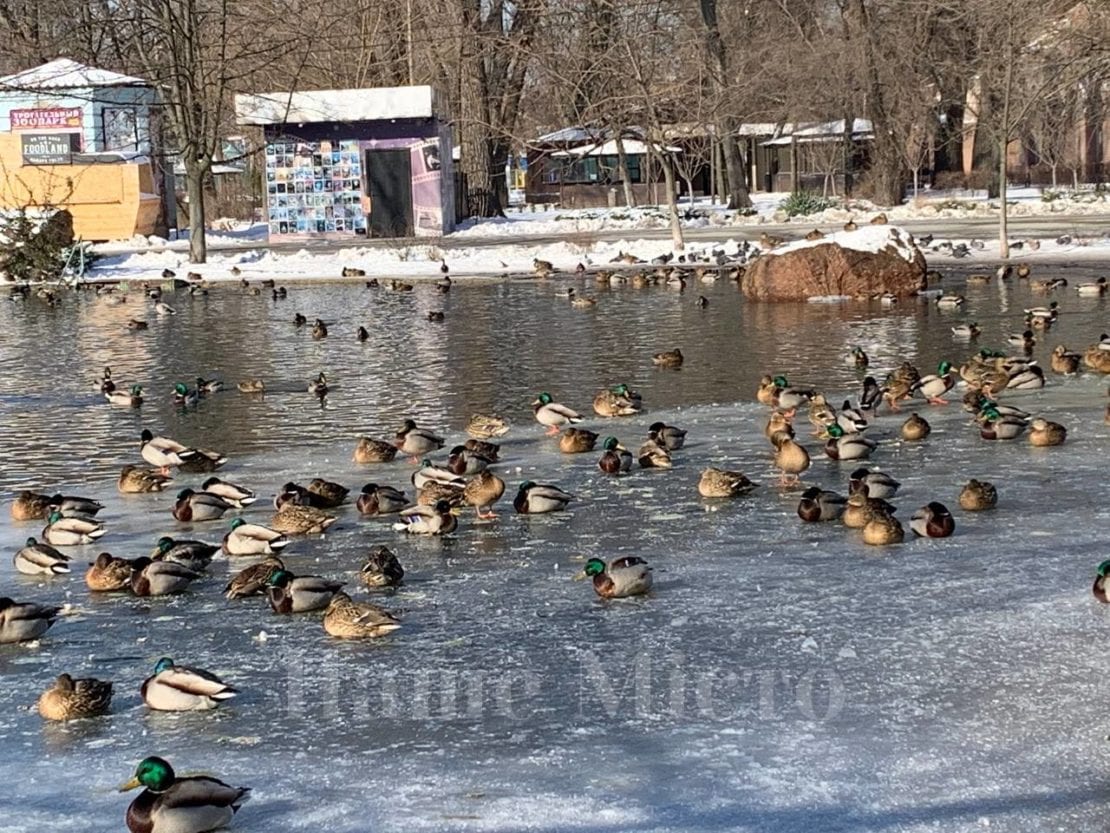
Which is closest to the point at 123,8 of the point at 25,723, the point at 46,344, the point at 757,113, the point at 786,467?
the point at 46,344

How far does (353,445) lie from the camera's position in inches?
517

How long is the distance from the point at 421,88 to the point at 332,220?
4486 millimetres

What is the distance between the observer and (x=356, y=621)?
7.62m

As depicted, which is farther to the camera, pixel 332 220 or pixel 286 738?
pixel 332 220

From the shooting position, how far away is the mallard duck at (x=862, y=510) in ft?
30.8

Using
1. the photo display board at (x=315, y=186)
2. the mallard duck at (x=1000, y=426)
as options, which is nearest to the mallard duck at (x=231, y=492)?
the mallard duck at (x=1000, y=426)

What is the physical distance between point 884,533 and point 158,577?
12.8 ft

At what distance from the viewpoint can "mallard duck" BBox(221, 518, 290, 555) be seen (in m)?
A: 9.28

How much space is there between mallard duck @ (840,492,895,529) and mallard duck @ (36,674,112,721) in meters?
4.49

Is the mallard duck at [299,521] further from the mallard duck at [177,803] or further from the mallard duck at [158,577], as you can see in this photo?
the mallard duck at [177,803]

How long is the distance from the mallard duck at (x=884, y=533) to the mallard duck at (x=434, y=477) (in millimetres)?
2742

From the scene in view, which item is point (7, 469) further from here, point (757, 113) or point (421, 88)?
point (757, 113)

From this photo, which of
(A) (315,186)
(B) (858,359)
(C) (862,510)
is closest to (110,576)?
(C) (862,510)

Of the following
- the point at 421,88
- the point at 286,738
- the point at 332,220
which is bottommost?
the point at 286,738
